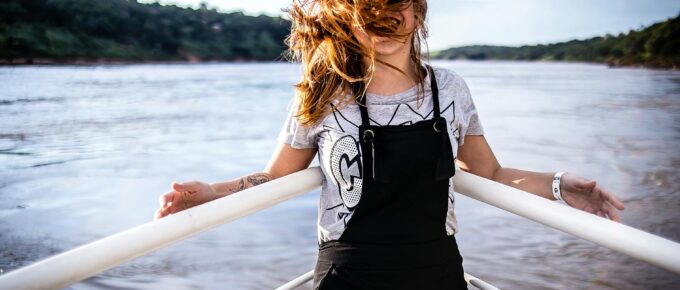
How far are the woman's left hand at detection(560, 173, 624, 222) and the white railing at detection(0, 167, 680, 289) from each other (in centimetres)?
22

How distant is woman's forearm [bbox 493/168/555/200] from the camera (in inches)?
60.1

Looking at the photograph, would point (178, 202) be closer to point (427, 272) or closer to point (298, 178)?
point (298, 178)

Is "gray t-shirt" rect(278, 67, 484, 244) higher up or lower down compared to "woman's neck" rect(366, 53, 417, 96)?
lower down

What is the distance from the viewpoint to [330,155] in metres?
1.48

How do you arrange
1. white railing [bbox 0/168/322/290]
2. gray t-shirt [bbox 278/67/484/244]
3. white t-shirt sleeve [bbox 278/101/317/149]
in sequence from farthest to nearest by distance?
white t-shirt sleeve [bbox 278/101/317/149], gray t-shirt [bbox 278/67/484/244], white railing [bbox 0/168/322/290]

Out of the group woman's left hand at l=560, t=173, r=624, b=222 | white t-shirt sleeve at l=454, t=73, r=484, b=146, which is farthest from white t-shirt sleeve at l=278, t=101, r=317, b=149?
woman's left hand at l=560, t=173, r=624, b=222

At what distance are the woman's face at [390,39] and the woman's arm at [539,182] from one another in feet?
1.31

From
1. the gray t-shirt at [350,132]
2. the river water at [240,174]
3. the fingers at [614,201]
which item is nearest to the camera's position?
the fingers at [614,201]

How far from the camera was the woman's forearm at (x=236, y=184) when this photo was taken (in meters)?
1.40

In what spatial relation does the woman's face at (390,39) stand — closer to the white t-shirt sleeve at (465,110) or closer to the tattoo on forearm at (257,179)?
the white t-shirt sleeve at (465,110)

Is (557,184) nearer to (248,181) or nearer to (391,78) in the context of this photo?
(391,78)

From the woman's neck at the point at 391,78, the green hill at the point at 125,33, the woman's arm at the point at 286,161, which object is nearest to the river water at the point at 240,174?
the woman's arm at the point at 286,161

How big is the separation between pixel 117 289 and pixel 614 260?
332cm

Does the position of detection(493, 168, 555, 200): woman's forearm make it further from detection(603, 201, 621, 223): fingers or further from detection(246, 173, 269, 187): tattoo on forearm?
detection(246, 173, 269, 187): tattoo on forearm
